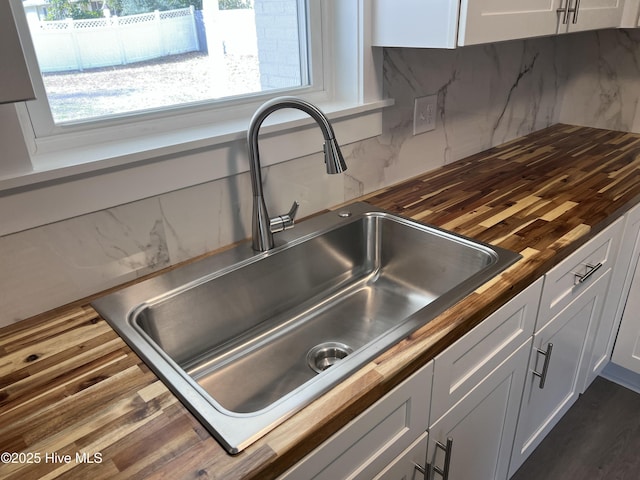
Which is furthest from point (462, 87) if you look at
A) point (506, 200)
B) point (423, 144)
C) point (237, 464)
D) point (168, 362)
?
point (237, 464)

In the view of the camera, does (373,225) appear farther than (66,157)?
Yes

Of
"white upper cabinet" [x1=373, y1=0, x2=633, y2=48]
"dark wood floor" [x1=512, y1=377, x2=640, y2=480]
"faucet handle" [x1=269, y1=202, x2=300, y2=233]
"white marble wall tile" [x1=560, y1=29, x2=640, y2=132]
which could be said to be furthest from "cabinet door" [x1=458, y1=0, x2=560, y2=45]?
"dark wood floor" [x1=512, y1=377, x2=640, y2=480]

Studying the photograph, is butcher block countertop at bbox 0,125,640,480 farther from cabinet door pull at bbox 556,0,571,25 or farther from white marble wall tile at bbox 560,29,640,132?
white marble wall tile at bbox 560,29,640,132

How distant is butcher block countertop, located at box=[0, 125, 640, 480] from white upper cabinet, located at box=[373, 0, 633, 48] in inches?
17.9

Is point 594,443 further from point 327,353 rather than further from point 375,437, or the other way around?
point 375,437

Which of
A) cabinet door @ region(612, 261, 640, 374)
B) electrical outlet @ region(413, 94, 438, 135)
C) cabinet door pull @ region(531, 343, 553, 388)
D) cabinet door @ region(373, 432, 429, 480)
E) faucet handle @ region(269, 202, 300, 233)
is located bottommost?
cabinet door @ region(612, 261, 640, 374)

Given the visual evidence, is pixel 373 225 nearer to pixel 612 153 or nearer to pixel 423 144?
pixel 423 144

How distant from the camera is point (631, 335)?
5.90 ft

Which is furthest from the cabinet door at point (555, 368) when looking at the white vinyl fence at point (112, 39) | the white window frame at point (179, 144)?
the white vinyl fence at point (112, 39)

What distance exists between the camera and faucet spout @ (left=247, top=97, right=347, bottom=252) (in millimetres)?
1055

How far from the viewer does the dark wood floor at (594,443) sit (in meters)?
1.59

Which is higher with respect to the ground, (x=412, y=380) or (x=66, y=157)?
(x=66, y=157)

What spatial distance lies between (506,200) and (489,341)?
1.85 ft

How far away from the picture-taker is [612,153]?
1891 millimetres
